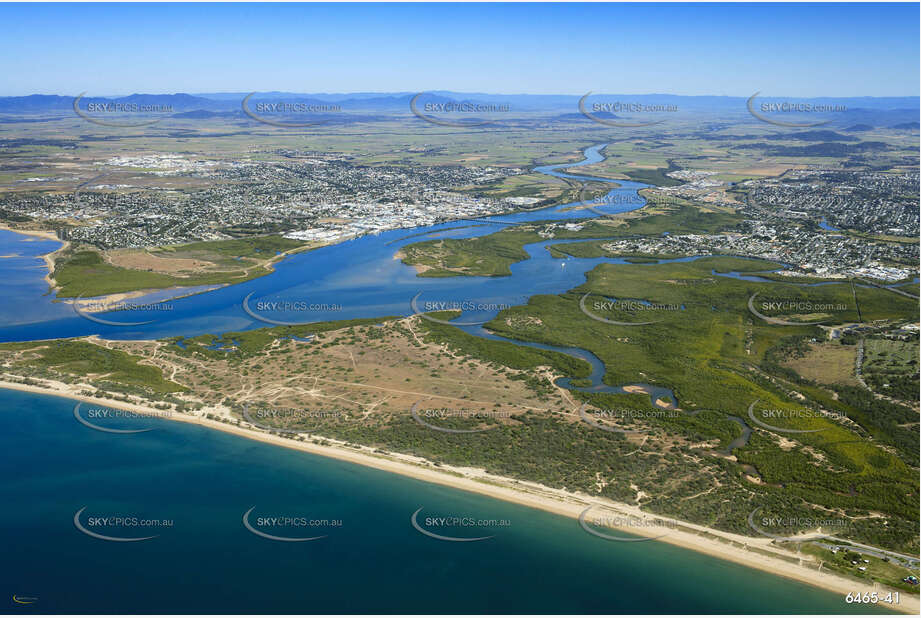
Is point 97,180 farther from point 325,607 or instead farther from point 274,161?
point 325,607

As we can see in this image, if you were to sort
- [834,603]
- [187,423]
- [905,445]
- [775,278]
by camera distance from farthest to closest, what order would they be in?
[775,278] → [187,423] → [905,445] → [834,603]

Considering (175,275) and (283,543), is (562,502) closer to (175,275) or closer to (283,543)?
(283,543)

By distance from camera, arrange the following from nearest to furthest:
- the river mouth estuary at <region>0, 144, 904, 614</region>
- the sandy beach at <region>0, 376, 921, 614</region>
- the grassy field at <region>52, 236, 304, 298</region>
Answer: the river mouth estuary at <region>0, 144, 904, 614</region>
the sandy beach at <region>0, 376, 921, 614</region>
the grassy field at <region>52, 236, 304, 298</region>

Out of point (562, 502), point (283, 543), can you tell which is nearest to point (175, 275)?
point (283, 543)

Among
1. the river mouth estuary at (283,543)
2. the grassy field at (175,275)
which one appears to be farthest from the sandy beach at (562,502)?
the grassy field at (175,275)

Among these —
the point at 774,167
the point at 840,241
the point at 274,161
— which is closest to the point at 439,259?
the point at 840,241

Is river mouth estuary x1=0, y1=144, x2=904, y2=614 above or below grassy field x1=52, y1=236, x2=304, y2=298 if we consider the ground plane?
below

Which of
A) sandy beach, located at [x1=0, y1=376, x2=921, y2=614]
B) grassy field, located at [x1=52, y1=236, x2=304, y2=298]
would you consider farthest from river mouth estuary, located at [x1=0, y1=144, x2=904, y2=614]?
grassy field, located at [x1=52, y1=236, x2=304, y2=298]

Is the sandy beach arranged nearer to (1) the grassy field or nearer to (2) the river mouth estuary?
(2) the river mouth estuary

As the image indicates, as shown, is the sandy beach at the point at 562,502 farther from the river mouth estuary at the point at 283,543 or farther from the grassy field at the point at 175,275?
the grassy field at the point at 175,275
